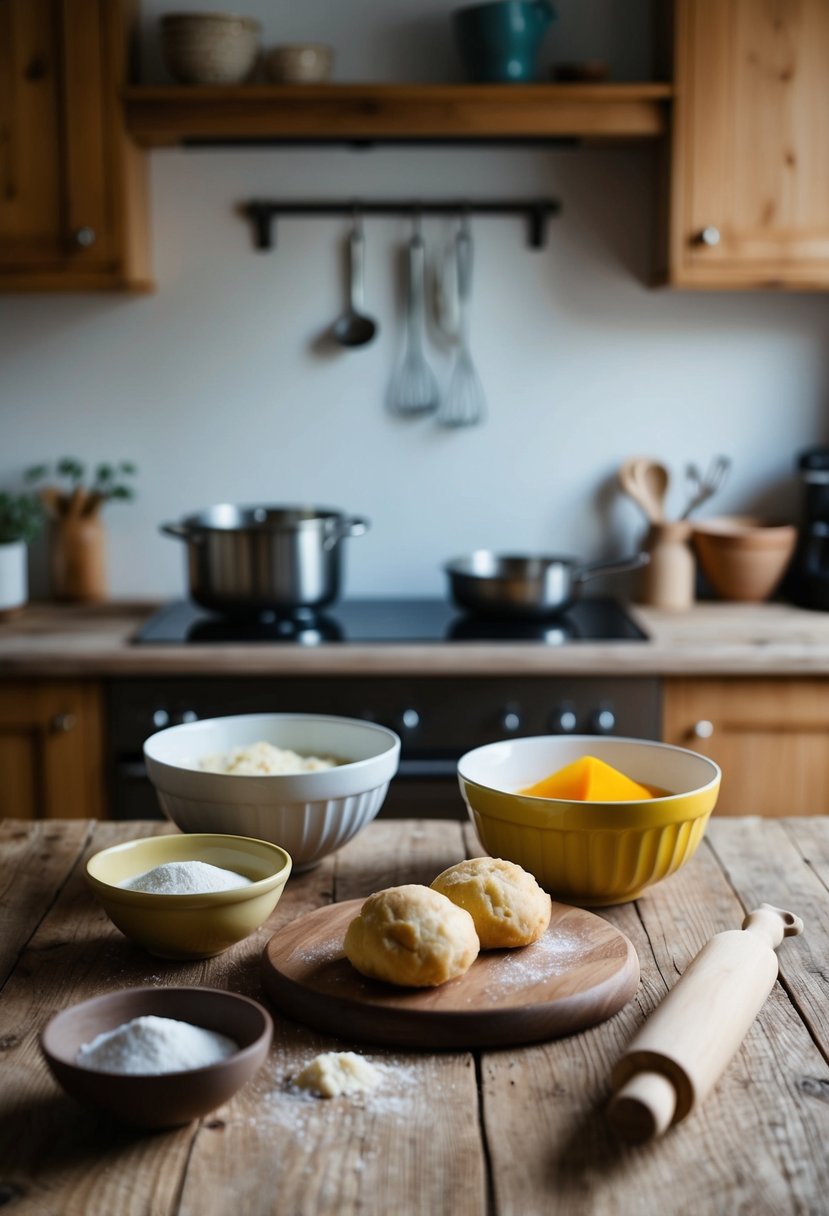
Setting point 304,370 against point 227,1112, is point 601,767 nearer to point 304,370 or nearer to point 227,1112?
point 227,1112

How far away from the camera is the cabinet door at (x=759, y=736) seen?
7.73 ft

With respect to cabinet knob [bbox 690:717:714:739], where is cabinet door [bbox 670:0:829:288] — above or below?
above

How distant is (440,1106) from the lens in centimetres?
84

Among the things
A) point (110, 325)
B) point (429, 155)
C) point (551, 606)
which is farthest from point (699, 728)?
point (110, 325)

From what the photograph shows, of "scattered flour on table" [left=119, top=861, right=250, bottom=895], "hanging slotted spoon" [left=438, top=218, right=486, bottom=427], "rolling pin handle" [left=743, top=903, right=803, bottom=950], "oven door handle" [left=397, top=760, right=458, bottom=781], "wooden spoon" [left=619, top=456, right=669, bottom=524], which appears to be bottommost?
"oven door handle" [left=397, top=760, right=458, bottom=781]

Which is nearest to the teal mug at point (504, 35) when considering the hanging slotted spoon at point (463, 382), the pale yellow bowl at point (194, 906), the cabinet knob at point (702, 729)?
the hanging slotted spoon at point (463, 382)

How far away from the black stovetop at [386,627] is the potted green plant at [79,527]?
0.23 metres

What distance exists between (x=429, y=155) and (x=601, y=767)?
1949mm

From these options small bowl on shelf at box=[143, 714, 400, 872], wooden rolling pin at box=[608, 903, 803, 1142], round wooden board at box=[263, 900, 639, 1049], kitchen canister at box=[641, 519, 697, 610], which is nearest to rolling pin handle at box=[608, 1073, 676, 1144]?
A: wooden rolling pin at box=[608, 903, 803, 1142]

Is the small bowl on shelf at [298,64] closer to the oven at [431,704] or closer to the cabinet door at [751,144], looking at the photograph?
the cabinet door at [751,144]

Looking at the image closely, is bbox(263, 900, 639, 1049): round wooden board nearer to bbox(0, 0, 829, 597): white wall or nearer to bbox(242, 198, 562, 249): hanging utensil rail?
bbox(0, 0, 829, 597): white wall

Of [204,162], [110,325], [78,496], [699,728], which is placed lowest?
[699,728]

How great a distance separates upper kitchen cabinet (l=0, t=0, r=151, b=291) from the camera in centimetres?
247

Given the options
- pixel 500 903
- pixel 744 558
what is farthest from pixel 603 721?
pixel 500 903
